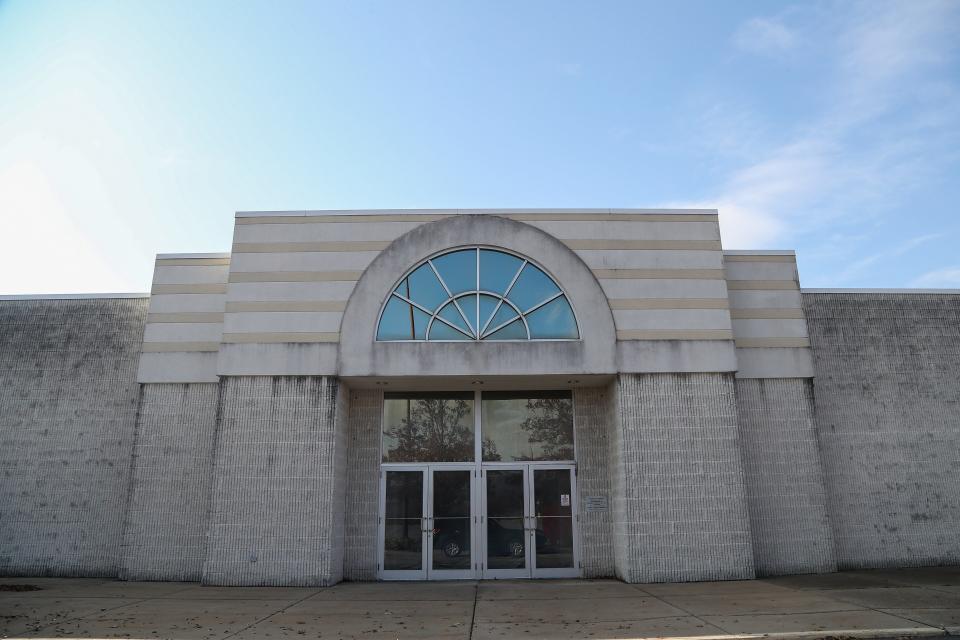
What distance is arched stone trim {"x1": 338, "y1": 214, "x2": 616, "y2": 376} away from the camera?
41.9 ft

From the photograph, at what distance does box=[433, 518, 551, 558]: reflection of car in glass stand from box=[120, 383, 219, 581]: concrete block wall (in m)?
4.48

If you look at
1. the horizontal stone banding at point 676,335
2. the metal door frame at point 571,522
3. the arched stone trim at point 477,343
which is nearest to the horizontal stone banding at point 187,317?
the arched stone trim at point 477,343

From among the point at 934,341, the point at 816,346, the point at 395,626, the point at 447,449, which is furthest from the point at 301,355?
the point at 934,341

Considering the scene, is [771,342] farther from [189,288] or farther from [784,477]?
[189,288]

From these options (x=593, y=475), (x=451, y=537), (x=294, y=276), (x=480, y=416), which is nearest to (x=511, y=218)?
(x=480, y=416)

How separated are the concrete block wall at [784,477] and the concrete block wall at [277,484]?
8105mm

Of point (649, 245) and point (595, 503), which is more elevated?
point (649, 245)

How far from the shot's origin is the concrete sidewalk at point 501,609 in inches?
324

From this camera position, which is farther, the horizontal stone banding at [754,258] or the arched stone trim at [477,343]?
the horizontal stone banding at [754,258]

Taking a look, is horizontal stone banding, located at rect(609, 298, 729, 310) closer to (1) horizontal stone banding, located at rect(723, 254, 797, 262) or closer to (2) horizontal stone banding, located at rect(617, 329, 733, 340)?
Result: (2) horizontal stone banding, located at rect(617, 329, 733, 340)

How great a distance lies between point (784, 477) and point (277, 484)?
983 centimetres

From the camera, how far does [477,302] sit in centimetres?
1318

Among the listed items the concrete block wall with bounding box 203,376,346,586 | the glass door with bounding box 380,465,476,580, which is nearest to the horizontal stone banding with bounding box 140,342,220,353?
the concrete block wall with bounding box 203,376,346,586

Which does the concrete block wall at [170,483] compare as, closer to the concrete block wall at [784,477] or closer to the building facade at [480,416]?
the building facade at [480,416]
